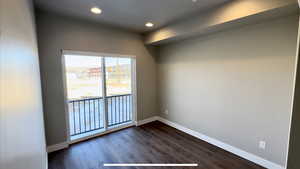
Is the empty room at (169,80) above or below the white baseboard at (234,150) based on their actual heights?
above

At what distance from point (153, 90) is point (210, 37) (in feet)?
6.99

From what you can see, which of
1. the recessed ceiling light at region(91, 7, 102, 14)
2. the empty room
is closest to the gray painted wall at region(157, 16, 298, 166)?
the empty room

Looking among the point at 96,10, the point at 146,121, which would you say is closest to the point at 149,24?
the point at 96,10

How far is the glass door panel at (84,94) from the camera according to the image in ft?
9.64

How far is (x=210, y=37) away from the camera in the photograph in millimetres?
2822

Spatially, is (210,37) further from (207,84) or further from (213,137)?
(213,137)

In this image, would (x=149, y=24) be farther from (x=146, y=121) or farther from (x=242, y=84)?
(x=146, y=121)

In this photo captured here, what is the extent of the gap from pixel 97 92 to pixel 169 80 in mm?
1919

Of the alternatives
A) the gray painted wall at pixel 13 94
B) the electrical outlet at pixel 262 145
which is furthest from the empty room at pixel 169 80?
the gray painted wall at pixel 13 94

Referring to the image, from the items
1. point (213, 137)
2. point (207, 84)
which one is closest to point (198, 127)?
point (213, 137)

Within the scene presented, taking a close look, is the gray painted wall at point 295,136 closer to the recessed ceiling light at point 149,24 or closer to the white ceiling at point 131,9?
the white ceiling at point 131,9

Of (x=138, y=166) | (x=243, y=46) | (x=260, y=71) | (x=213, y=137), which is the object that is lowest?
(x=138, y=166)

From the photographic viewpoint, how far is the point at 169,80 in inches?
151

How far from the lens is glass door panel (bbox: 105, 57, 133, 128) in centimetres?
346
